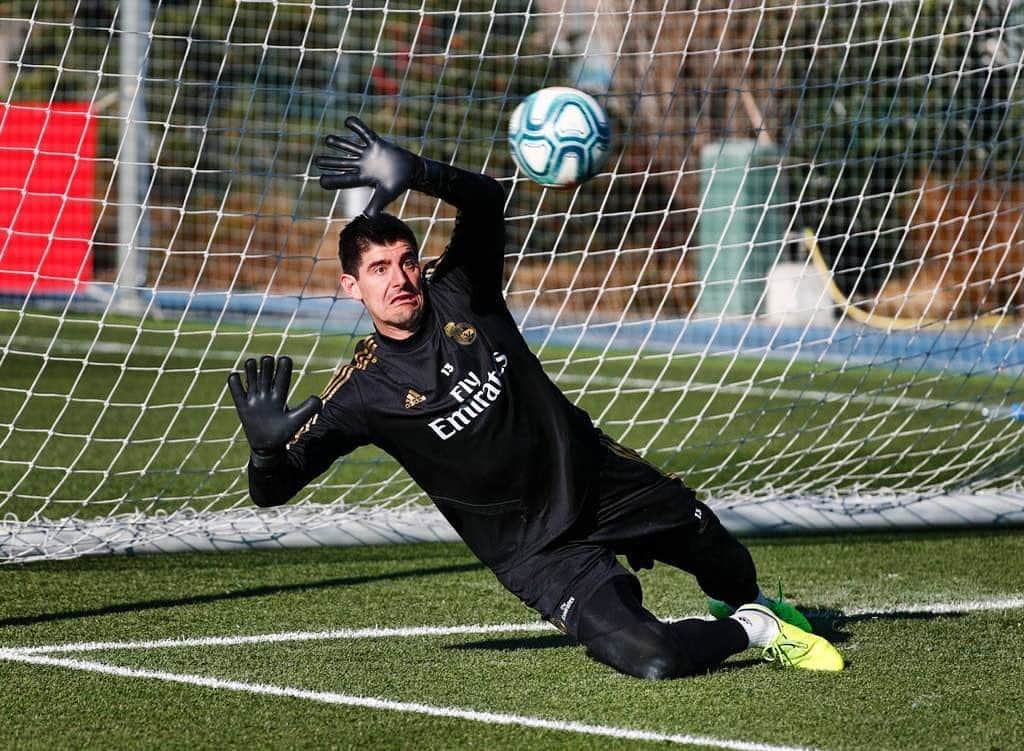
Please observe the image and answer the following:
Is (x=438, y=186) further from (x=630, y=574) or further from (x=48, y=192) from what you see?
(x=48, y=192)

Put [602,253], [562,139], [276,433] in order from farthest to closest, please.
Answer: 1. [602,253]
2. [562,139]
3. [276,433]

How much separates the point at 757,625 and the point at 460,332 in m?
1.38

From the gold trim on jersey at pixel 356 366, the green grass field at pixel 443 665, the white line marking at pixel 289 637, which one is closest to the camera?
the green grass field at pixel 443 665

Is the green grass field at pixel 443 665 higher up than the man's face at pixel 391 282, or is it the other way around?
the man's face at pixel 391 282

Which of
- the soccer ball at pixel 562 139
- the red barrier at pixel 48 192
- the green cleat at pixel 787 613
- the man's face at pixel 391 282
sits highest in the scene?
the soccer ball at pixel 562 139

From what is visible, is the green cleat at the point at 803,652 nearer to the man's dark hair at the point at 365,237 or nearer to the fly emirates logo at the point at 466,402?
the fly emirates logo at the point at 466,402

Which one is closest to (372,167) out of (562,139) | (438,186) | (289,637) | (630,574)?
(438,186)

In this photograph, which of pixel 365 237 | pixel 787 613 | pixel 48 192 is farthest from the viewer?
pixel 48 192

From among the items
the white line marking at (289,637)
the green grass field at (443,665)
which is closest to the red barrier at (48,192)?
the green grass field at (443,665)

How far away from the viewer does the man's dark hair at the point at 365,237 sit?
4855 mm

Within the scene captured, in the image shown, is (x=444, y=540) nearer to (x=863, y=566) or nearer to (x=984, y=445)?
(x=863, y=566)

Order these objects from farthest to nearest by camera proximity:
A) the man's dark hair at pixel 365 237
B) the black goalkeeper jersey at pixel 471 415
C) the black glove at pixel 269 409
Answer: the black goalkeeper jersey at pixel 471 415 → the man's dark hair at pixel 365 237 → the black glove at pixel 269 409

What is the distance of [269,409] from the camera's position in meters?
4.60

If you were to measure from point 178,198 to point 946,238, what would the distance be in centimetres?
997
